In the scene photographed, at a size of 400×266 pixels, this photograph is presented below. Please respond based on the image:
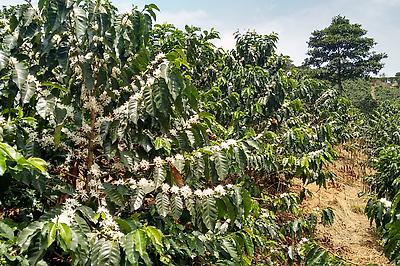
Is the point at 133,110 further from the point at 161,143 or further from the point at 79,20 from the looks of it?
the point at 79,20

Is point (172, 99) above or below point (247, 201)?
above

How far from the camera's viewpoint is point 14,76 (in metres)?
2.20

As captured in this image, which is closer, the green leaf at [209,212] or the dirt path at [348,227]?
the green leaf at [209,212]

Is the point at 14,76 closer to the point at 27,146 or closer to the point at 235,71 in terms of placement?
the point at 27,146

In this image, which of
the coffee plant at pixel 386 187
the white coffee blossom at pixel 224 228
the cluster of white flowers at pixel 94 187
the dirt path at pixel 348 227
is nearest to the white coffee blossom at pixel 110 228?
the cluster of white flowers at pixel 94 187

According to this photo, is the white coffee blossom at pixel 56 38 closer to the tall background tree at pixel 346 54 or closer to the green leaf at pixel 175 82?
the green leaf at pixel 175 82

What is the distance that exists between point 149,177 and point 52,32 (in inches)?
41.5

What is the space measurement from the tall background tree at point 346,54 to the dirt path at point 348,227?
16.5 m

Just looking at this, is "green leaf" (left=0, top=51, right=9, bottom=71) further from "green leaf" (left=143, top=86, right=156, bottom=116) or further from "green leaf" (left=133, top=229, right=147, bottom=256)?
"green leaf" (left=133, top=229, right=147, bottom=256)

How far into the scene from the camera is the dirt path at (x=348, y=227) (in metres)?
7.26

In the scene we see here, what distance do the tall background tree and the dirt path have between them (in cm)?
1646

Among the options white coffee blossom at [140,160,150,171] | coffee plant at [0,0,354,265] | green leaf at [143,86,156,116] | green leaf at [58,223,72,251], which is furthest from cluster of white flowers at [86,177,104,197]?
green leaf at [58,223,72,251]

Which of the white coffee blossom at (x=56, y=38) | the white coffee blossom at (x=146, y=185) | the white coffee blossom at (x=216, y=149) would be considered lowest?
the white coffee blossom at (x=146, y=185)

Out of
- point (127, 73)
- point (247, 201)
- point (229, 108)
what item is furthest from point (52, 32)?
point (229, 108)
